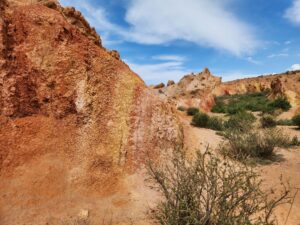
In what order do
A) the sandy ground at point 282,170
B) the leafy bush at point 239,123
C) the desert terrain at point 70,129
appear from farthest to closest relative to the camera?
the leafy bush at point 239,123 < the sandy ground at point 282,170 < the desert terrain at point 70,129

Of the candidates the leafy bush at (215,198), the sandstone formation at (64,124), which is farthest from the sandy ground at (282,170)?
the leafy bush at (215,198)

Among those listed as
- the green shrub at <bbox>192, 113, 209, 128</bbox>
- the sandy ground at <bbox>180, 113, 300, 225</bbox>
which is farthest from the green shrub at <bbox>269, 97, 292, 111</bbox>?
the sandy ground at <bbox>180, 113, 300, 225</bbox>

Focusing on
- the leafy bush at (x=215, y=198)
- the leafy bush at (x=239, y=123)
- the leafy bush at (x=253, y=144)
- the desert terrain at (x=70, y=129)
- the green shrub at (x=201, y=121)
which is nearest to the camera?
the leafy bush at (x=215, y=198)

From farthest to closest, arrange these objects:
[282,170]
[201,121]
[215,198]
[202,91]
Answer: [202,91], [201,121], [282,170], [215,198]

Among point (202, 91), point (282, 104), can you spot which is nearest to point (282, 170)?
point (202, 91)

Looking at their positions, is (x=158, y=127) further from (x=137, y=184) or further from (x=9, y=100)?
(x=9, y=100)

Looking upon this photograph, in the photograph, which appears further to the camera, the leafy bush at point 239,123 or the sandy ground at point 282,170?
the leafy bush at point 239,123

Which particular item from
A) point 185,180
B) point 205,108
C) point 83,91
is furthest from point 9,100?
point 205,108

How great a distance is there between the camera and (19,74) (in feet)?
18.9

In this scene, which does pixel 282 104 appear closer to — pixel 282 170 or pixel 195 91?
pixel 195 91

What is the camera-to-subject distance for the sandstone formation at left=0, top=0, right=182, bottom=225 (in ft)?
16.6

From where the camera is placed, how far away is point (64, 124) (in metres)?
5.86

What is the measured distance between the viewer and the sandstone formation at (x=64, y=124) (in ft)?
16.6

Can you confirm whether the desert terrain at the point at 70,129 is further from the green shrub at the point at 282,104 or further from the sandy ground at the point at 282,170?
the green shrub at the point at 282,104
